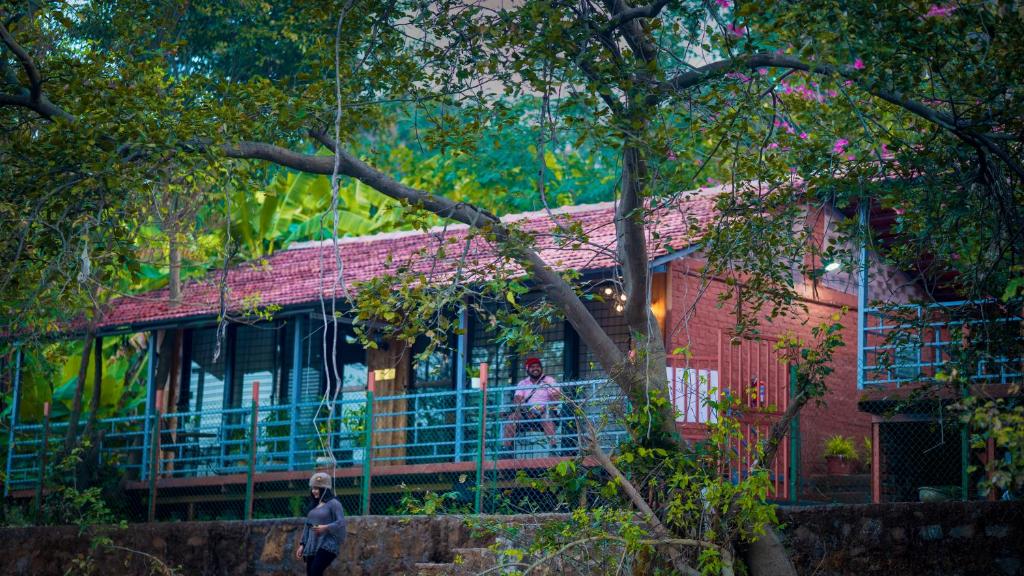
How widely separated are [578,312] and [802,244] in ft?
6.05

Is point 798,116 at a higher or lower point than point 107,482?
higher

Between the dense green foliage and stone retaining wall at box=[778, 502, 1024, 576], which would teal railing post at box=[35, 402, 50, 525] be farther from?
stone retaining wall at box=[778, 502, 1024, 576]

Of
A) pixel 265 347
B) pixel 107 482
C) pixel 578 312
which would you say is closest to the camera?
pixel 578 312

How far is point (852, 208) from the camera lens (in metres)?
15.6

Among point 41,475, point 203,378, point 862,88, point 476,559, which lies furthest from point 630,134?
point 203,378

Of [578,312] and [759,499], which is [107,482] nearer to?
[578,312]

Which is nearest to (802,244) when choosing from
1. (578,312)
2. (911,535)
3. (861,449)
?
(578,312)

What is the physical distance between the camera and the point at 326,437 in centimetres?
1598

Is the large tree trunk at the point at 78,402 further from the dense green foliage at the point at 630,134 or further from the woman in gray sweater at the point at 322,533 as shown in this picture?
the dense green foliage at the point at 630,134

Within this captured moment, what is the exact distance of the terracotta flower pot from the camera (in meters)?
14.9

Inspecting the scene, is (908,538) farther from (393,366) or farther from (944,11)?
(393,366)

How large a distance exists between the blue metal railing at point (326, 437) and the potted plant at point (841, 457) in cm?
290

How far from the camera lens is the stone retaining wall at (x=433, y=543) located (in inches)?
415

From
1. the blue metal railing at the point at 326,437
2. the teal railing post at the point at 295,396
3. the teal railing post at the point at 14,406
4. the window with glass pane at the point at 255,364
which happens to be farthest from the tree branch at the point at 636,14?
the teal railing post at the point at 14,406
